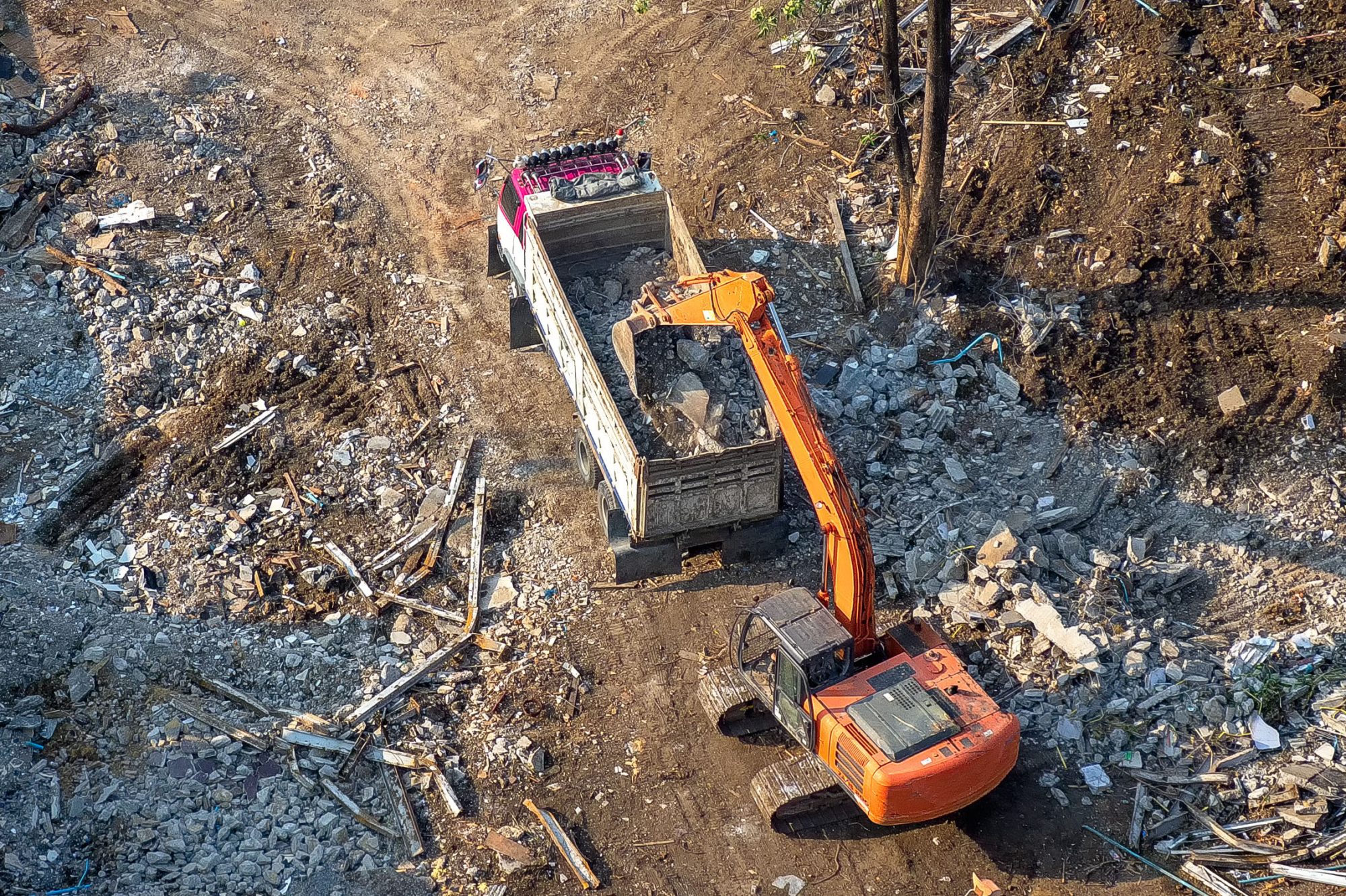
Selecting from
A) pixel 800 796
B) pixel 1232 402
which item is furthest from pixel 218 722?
pixel 1232 402

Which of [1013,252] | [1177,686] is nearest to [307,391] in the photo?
[1013,252]

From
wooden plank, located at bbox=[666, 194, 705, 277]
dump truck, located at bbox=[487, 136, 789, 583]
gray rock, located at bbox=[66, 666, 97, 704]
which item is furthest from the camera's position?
wooden plank, located at bbox=[666, 194, 705, 277]

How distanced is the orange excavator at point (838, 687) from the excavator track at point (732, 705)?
2 cm

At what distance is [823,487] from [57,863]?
27.3 ft

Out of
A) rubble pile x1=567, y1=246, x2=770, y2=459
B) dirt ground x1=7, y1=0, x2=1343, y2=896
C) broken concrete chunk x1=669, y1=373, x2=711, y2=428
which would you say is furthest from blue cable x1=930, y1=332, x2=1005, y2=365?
broken concrete chunk x1=669, y1=373, x2=711, y2=428

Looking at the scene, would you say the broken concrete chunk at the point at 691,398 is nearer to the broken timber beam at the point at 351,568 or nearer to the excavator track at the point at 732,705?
the excavator track at the point at 732,705

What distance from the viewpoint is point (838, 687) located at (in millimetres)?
12789

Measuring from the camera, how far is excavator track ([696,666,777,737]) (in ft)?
44.9

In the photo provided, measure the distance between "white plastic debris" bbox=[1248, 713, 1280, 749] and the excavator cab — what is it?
425 centimetres

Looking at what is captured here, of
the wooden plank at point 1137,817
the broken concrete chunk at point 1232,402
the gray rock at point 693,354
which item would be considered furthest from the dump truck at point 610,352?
the broken concrete chunk at point 1232,402

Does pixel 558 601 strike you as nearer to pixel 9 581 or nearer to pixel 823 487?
pixel 823 487

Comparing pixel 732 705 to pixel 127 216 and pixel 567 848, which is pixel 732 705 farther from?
pixel 127 216

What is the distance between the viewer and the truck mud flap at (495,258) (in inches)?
760

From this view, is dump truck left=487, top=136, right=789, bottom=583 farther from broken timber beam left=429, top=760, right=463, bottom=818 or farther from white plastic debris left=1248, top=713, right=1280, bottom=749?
white plastic debris left=1248, top=713, right=1280, bottom=749
